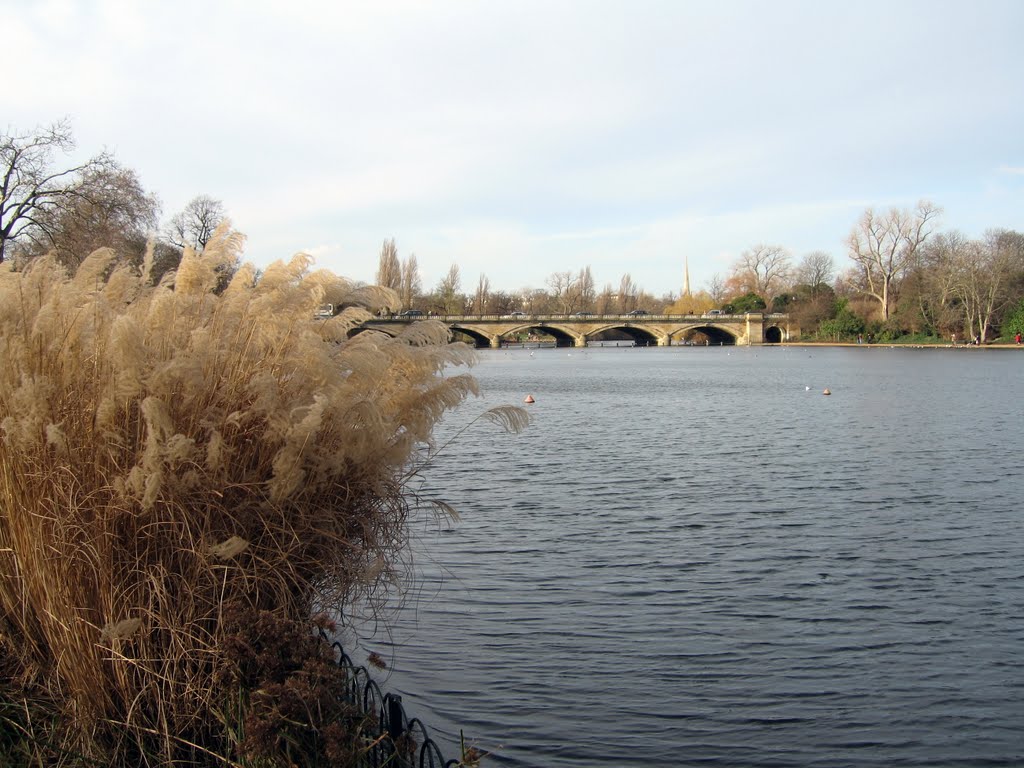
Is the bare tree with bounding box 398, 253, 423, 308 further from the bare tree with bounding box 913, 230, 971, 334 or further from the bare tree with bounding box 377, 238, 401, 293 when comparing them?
the bare tree with bounding box 913, 230, 971, 334

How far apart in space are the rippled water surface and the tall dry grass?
2.71m

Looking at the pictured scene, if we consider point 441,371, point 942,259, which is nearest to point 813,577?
point 441,371

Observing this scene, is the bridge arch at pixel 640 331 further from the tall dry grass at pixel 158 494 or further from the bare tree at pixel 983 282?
the tall dry grass at pixel 158 494

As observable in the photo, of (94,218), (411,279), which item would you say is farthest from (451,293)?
(94,218)

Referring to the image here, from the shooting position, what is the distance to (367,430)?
4258 millimetres

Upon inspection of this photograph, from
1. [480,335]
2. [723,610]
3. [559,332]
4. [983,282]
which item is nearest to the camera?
[723,610]

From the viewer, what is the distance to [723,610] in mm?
8906

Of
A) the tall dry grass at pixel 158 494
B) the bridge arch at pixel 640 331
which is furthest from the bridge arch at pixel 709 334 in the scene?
the tall dry grass at pixel 158 494

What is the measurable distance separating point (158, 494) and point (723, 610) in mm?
6497

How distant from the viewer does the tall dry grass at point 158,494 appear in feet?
12.7

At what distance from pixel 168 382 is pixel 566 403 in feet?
97.9

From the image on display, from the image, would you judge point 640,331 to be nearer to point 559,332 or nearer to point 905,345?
point 559,332

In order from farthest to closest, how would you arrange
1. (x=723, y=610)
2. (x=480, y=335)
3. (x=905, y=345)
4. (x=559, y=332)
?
(x=559, y=332)
(x=480, y=335)
(x=905, y=345)
(x=723, y=610)

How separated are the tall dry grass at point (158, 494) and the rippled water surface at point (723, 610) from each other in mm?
2712
